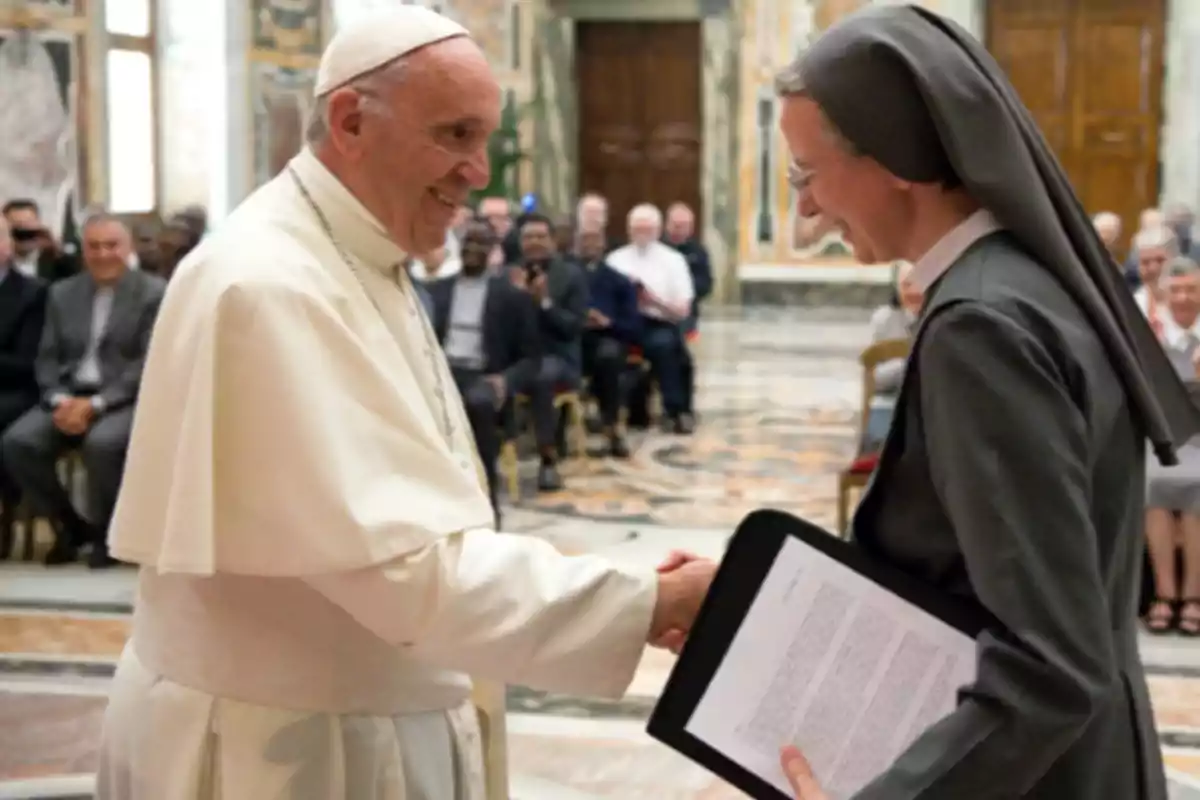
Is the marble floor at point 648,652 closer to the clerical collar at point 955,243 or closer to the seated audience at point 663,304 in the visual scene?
the seated audience at point 663,304

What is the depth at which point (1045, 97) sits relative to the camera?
55.0 feet

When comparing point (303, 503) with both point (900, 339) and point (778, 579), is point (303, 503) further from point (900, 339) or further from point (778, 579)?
point (900, 339)

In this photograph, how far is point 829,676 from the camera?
172 cm

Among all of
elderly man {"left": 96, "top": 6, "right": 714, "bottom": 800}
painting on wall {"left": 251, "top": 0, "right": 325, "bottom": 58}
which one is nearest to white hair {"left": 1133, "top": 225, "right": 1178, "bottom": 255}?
elderly man {"left": 96, "top": 6, "right": 714, "bottom": 800}

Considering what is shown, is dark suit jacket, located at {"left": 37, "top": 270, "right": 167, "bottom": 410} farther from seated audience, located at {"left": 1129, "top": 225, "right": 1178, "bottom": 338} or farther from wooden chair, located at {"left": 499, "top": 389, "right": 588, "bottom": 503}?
seated audience, located at {"left": 1129, "top": 225, "right": 1178, "bottom": 338}

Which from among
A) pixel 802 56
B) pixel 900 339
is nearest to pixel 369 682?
pixel 802 56

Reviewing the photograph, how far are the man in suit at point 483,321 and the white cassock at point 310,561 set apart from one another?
6.15 m

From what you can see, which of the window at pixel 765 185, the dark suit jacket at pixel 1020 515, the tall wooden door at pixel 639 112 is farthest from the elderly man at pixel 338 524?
the tall wooden door at pixel 639 112

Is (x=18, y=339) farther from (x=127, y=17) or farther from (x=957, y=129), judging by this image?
(x=957, y=129)

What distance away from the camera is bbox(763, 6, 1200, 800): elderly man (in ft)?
4.91

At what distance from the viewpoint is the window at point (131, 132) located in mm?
11414

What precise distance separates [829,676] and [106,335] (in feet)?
20.3

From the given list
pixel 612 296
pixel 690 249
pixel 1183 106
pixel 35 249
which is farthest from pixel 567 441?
pixel 1183 106

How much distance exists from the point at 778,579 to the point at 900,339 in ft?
17.5
